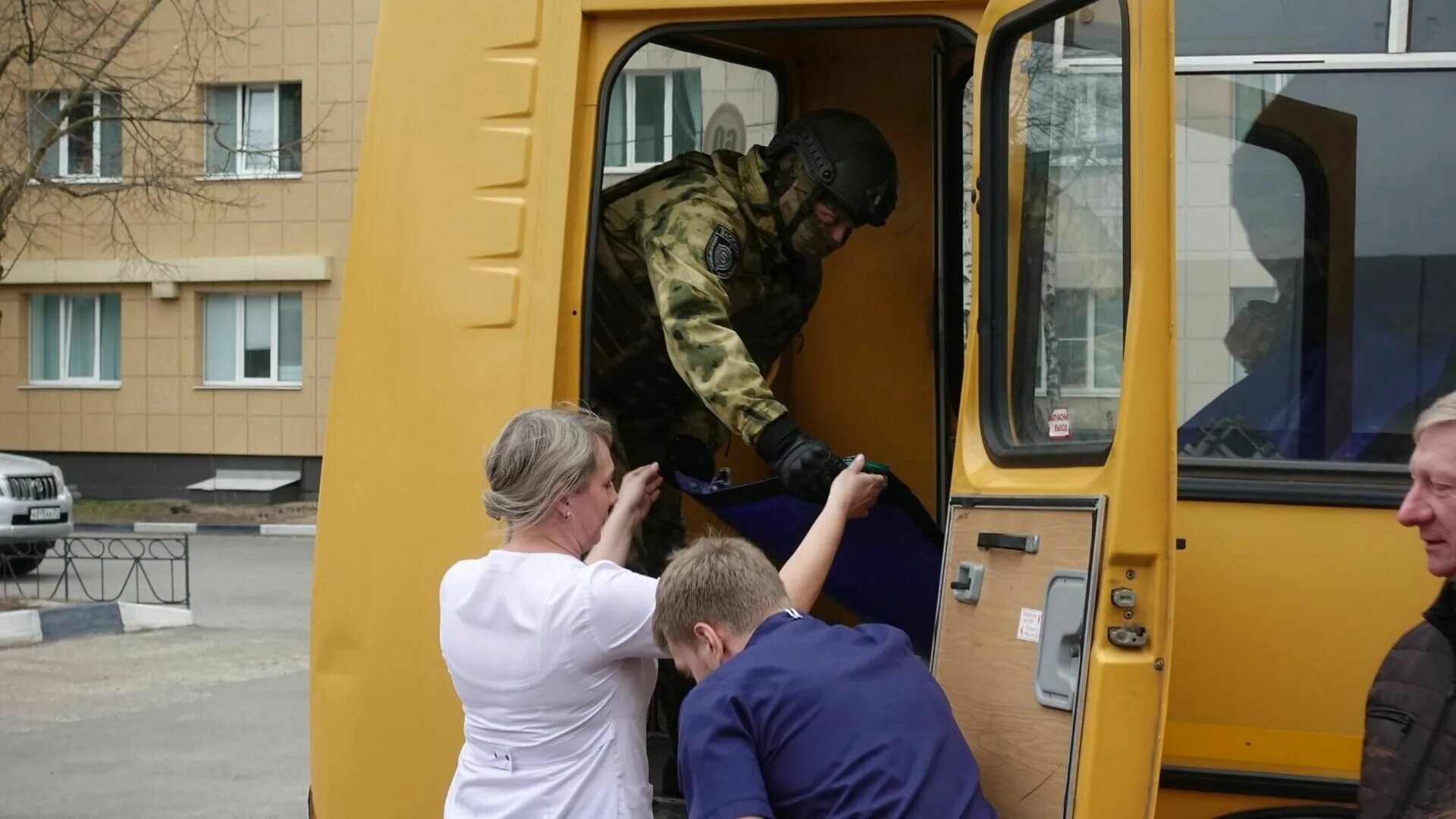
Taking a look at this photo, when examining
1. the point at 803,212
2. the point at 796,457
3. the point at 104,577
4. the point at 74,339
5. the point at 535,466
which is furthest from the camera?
the point at 74,339

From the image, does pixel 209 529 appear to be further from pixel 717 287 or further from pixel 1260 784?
pixel 1260 784

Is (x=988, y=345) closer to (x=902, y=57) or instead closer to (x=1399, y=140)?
(x=1399, y=140)

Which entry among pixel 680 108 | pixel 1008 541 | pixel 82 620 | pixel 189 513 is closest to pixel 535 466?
pixel 1008 541

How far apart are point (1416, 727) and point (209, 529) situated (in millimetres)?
21239

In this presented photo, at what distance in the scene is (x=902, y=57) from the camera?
192 inches

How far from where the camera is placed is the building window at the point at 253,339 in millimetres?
24562

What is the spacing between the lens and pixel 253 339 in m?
24.7

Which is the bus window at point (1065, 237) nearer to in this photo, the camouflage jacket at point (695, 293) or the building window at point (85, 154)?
the camouflage jacket at point (695, 293)

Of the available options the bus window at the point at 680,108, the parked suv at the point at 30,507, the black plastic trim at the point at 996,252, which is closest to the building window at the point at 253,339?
the parked suv at the point at 30,507

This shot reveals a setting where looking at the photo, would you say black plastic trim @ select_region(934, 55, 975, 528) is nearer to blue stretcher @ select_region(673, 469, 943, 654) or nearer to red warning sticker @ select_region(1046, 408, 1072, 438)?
blue stretcher @ select_region(673, 469, 943, 654)

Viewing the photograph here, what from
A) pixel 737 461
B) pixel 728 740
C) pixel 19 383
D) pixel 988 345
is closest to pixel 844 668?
pixel 728 740

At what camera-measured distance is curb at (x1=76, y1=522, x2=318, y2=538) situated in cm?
2119

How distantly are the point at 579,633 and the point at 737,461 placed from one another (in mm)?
2156

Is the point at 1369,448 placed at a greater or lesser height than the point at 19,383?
greater
